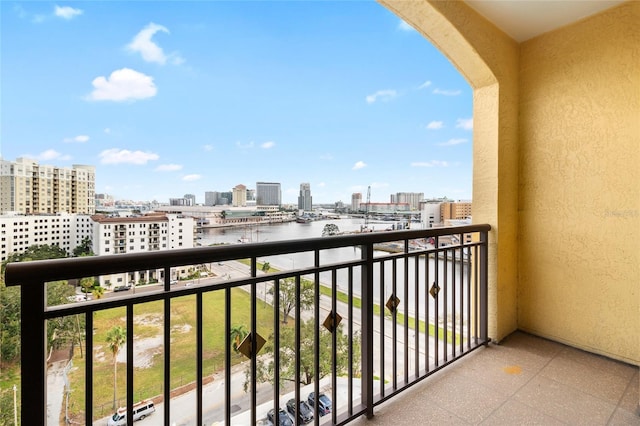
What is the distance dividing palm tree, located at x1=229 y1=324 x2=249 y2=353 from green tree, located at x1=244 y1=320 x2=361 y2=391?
0.38 feet

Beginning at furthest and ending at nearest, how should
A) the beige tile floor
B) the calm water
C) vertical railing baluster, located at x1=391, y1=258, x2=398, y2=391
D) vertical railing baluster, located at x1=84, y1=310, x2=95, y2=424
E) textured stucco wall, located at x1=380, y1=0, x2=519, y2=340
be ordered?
textured stucco wall, located at x1=380, y1=0, x2=519, y2=340 → vertical railing baluster, located at x1=391, y1=258, x2=398, y2=391 → the beige tile floor → the calm water → vertical railing baluster, located at x1=84, y1=310, x2=95, y2=424

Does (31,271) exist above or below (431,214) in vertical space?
below

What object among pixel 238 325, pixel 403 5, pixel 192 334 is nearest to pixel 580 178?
pixel 403 5

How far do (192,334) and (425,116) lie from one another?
2.65m

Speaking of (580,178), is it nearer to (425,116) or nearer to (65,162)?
(425,116)

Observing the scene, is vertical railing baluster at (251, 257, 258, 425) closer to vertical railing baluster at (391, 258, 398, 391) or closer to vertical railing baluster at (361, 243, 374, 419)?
vertical railing baluster at (361, 243, 374, 419)

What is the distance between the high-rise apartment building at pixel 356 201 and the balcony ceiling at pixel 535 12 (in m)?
1.59

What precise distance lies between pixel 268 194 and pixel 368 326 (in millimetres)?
970

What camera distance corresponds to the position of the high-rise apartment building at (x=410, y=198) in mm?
2313

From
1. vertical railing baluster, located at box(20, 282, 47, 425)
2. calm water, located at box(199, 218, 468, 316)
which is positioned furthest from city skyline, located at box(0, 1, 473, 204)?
vertical railing baluster, located at box(20, 282, 47, 425)

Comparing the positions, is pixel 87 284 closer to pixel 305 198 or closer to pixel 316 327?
pixel 316 327

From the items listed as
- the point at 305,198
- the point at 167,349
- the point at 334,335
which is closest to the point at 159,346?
the point at 167,349

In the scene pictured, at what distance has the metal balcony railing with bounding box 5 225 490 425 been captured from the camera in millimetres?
800

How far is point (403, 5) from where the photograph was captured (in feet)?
6.40
